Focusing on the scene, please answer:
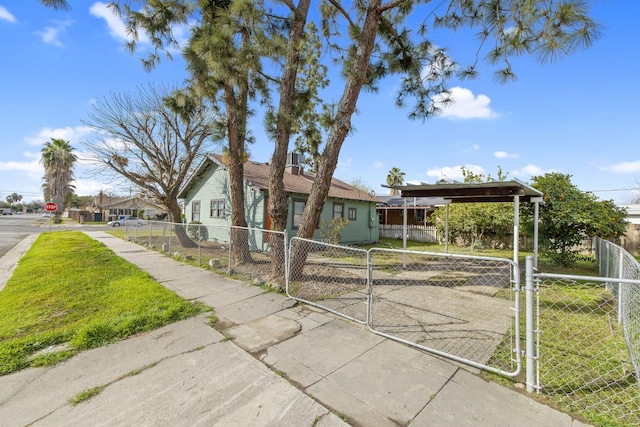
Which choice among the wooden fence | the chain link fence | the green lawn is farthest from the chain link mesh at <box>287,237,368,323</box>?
the wooden fence

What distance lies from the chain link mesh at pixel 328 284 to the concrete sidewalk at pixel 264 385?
0.93 meters

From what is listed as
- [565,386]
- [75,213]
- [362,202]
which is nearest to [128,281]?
[565,386]

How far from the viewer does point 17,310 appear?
4.66 m

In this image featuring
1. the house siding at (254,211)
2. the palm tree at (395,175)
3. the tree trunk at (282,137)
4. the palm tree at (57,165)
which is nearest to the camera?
the tree trunk at (282,137)

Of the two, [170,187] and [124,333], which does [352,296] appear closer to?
[124,333]

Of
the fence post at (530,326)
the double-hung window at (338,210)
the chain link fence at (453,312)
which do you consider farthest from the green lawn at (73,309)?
the double-hung window at (338,210)

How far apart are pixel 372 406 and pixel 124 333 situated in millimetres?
3467

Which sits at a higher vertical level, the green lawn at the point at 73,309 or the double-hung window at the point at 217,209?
the double-hung window at the point at 217,209

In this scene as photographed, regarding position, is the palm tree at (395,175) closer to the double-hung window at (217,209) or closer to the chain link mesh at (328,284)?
the double-hung window at (217,209)

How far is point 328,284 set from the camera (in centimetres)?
639

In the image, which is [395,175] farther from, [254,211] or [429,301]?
[429,301]

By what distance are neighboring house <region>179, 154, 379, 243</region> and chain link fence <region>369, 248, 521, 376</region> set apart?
5.78 m

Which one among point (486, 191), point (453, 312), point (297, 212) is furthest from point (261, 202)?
point (453, 312)

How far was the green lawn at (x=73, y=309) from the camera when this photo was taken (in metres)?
3.54
